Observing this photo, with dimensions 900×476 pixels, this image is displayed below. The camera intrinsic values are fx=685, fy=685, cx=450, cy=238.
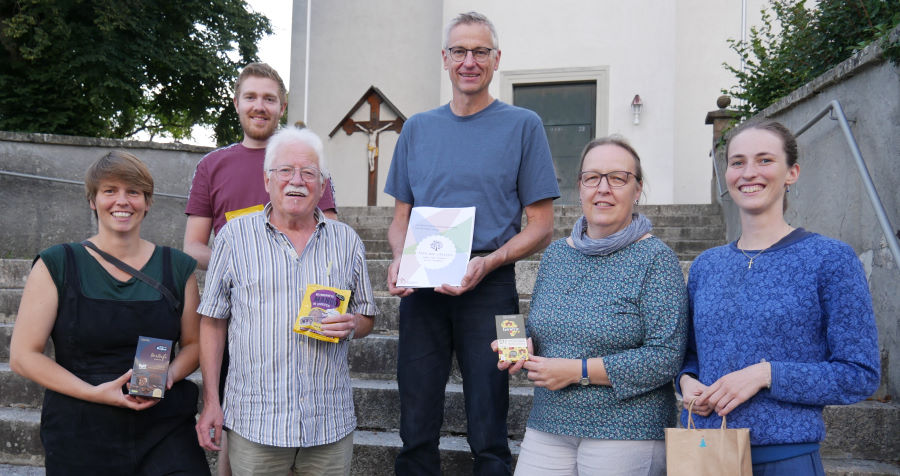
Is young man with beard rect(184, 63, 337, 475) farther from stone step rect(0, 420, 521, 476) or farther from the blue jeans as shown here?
the blue jeans

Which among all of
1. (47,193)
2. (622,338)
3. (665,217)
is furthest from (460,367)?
(47,193)

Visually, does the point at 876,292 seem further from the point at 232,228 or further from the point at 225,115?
the point at 225,115

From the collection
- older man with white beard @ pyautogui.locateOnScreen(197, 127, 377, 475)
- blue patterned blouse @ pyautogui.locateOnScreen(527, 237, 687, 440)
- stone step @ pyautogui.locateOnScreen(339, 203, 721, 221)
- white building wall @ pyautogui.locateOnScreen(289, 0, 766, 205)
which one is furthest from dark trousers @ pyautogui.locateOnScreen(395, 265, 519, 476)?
white building wall @ pyautogui.locateOnScreen(289, 0, 766, 205)

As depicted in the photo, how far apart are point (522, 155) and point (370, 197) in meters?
8.91

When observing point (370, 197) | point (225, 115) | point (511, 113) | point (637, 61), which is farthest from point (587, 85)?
point (511, 113)

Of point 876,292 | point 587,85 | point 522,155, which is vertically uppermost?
point 587,85

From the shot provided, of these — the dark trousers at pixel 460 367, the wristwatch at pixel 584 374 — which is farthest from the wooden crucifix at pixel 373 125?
the wristwatch at pixel 584 374

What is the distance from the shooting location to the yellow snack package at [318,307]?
2.23m

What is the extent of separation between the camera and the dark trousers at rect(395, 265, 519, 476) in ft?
8.15

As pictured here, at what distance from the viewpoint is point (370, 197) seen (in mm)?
11398

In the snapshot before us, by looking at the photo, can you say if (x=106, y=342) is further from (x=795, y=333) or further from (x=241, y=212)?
(x=795, y=333)

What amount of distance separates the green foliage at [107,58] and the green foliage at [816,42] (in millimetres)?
9915

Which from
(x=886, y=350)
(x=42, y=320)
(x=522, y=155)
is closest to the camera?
(x=42, y=320)

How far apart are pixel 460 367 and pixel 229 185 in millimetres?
1221
